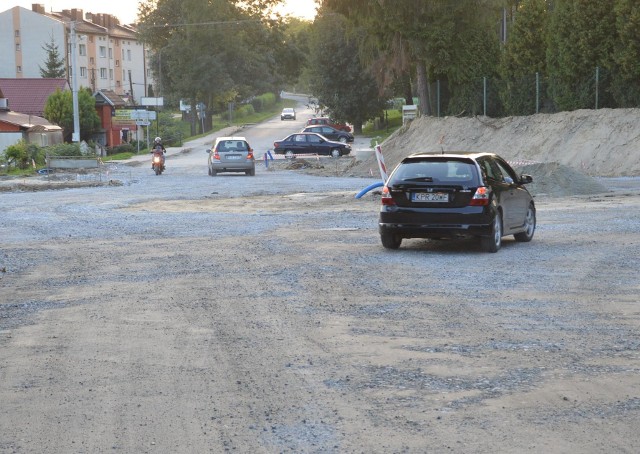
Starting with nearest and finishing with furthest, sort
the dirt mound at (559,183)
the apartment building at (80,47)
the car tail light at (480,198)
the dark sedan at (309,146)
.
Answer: the car tail light at (480,198)
the dirt mound at (559,183)
the dark sedan at (309,146)
the apartment building at (80,47)

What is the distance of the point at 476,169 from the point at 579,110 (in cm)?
2583

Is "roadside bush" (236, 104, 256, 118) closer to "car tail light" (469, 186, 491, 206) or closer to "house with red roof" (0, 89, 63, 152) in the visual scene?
"house with red roof" (0, 89, 63, 152)

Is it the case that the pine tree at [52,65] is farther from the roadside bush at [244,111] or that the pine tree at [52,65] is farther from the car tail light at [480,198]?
the car tail light at [480,198]

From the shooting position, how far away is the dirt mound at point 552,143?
1165 inches

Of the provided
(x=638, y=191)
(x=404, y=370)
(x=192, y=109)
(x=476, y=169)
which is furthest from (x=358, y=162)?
(x=192, y=109)

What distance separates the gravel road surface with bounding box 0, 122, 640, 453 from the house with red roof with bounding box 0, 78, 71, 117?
75021mm

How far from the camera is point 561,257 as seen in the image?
49.1 ft

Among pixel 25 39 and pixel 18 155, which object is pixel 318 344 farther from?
pixel 25 39

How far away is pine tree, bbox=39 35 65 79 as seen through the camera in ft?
372

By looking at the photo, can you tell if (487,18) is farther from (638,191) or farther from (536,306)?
(536,306)

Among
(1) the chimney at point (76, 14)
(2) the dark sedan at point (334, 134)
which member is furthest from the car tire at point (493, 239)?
(1) the chimney at point (76, 14)

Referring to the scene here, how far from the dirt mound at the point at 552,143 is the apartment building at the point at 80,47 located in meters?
64.6

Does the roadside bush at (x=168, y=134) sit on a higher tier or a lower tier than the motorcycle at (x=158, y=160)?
higher

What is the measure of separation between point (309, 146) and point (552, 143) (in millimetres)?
22903
